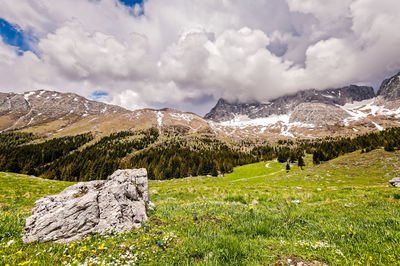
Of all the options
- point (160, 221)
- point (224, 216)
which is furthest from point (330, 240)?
point (160, 221)

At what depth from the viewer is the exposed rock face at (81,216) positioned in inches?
241

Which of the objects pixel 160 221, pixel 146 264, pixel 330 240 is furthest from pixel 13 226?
pixel 330 240

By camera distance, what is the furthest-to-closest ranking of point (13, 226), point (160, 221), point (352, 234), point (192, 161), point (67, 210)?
point (192, 161) < point (160, 221) < point (67, 210) < point (13, 226) < point (352, 234)

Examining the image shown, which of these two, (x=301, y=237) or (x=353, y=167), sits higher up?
(x=301, y=237)

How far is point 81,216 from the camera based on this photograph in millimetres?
6949

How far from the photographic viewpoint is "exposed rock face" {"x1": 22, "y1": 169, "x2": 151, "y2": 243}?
6.11m

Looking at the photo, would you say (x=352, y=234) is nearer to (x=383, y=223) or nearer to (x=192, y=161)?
(x=383, y=223)

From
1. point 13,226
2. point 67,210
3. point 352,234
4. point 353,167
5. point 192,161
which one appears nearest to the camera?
point 352,234

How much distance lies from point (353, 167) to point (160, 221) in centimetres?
5756

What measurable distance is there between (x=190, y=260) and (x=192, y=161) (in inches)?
4814

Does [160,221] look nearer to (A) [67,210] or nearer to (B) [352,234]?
(A) [67,210]

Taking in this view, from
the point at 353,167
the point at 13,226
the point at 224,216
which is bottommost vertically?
the point at 353,167

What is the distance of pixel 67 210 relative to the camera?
6.95 metres

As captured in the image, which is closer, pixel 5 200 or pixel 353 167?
pixel 5 200
